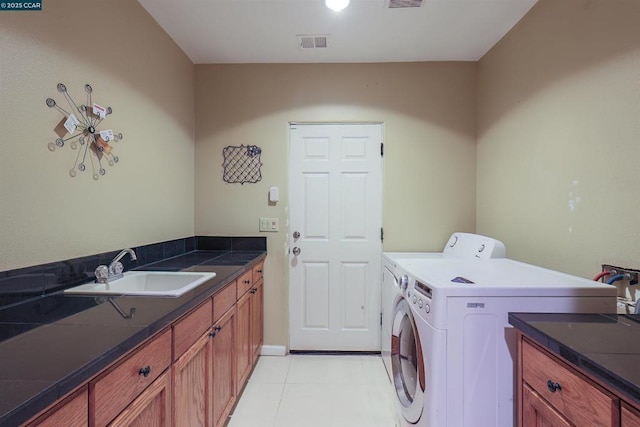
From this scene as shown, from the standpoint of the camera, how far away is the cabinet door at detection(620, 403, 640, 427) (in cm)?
66

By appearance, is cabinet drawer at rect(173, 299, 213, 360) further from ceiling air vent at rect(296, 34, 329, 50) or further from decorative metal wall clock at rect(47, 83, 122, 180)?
ceiling air vent at rect(296, 34, 329, 50)

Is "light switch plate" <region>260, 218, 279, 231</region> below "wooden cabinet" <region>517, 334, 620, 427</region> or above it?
above

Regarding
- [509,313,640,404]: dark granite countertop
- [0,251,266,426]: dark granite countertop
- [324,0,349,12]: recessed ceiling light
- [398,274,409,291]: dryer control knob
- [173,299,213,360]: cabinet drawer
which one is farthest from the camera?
[324,0,349,12]: recessed ceiling light

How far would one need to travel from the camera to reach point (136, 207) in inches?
74.2

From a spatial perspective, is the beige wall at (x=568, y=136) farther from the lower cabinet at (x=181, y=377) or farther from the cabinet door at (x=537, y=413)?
the lower cabinet at (x=181, y=377)

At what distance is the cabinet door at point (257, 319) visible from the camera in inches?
92.0

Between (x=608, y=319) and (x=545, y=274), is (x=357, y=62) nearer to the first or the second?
(x=545, y=274)

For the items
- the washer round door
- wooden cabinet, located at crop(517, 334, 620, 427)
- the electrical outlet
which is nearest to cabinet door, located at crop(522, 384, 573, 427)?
wooden cabinet, located at crop(517, 334, 620, 427)

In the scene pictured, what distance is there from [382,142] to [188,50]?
5.87 feet

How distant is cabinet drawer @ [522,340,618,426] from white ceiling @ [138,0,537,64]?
2.01 meters

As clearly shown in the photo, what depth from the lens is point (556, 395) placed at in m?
0.91

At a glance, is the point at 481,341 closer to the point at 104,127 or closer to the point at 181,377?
the point at 181,377

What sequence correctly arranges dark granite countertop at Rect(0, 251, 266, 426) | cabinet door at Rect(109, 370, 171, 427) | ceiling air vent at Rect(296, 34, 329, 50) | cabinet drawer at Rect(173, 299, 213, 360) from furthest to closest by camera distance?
1. ceiling air vent at Rect(296, 34, 329, 50)
2. cabinet drawer at Rect(173, 299, 213, 360)
3. cabinet door at Rect(109, 370, 171, 427)
4. dark granite countertop at Rect(0, 251, 266, 426)

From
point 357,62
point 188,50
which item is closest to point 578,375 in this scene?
point 357,62
